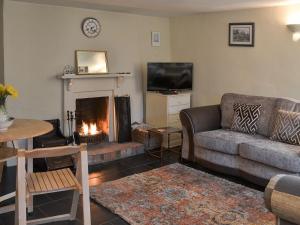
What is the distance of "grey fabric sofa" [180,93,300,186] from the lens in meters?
3.61

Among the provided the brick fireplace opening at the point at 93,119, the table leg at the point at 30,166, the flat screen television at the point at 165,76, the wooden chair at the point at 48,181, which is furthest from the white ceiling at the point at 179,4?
the wooden chair at the point at 48,181

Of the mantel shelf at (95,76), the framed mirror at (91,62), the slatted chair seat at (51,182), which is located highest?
the framed mirror at (91,62)

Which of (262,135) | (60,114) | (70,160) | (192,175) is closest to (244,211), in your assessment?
(192,175)

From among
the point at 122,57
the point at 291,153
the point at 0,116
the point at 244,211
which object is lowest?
the point at 244,211

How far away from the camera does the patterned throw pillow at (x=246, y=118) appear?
4383mm

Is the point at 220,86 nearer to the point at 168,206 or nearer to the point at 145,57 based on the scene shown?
the point at 145,57

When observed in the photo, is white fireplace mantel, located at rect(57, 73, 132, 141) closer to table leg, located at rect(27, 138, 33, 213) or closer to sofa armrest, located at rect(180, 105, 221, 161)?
sofa armrest, located at rect(180, 105, 221, 161)

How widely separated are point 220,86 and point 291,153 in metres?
2.13

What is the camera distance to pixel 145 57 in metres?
5.85

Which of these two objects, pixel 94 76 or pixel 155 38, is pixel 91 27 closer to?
pixel 94 76

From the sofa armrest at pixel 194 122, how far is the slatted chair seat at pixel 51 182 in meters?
2.17

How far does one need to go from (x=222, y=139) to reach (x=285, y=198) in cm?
Result: 284

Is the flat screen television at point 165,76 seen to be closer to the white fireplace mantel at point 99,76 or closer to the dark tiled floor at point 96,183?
the white fireplace mantel at point 99,76

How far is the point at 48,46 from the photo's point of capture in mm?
4676
